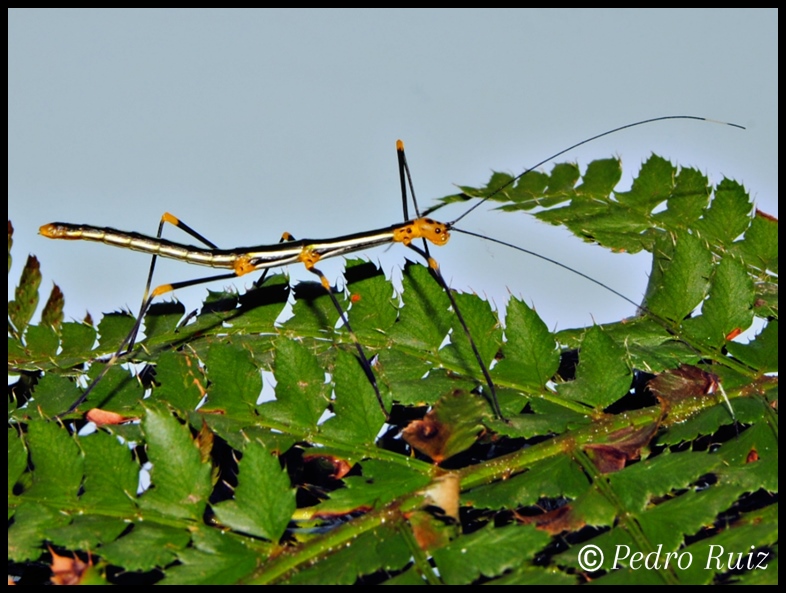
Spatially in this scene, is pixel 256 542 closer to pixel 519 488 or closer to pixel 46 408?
pixel 519 488

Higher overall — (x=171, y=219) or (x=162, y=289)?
(x=171, y=219)

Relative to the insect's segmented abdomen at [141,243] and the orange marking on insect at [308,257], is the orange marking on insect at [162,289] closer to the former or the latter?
the insect's segmented abdomen at [141,243]

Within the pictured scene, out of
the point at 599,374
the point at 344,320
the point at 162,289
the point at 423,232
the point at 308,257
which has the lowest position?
the point at 599,374

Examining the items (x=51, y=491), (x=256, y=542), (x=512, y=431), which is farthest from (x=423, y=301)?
(x=51, y=491)

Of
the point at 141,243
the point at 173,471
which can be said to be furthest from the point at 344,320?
the point at 141,243

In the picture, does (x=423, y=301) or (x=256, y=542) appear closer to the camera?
(x=256, y=542)

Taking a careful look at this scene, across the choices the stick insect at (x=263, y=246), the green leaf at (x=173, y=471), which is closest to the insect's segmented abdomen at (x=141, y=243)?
the stick insect at (x=263, y=246)

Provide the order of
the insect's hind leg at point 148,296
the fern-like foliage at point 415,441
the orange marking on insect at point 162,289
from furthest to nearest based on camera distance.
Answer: the orange marking on insect at point 162,289 → the insect's hind leg at point 148,296 → the fern-like foliage at point 415,441

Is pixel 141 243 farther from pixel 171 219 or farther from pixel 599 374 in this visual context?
pixel 599 374

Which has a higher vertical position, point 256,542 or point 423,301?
point 423,301
